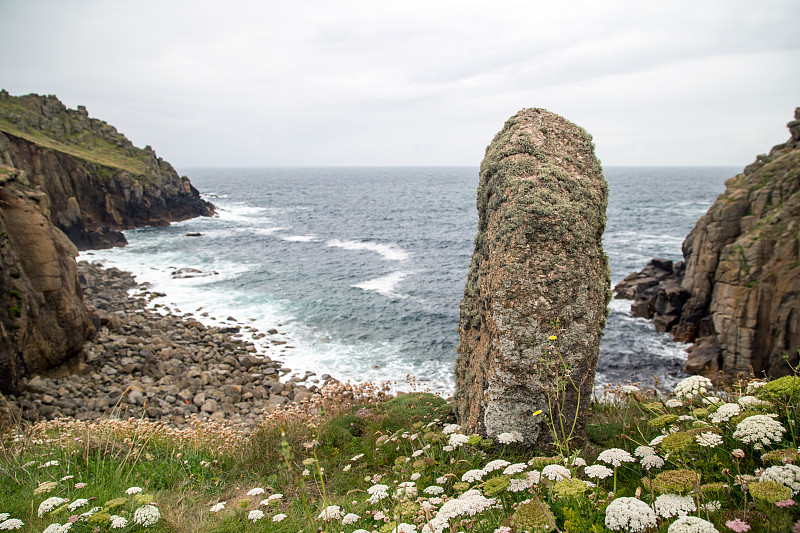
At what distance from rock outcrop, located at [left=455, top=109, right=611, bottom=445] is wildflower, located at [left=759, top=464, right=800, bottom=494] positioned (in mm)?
Result: 2307

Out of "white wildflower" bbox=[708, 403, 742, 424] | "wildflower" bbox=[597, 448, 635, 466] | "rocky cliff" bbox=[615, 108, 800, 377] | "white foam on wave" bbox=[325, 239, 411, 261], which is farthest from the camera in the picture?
"white foam on wave" bbox=[325, 239, 411, 261]

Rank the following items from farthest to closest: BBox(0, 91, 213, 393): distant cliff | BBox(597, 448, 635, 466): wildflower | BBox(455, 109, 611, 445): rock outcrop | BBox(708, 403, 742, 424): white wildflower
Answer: BBox(0, 91, 213, 393): distant cliff
BBox(455, 109, 611, 445): rock outcrop
BBox(708, 403, 742, 424): white wildflower
BBox(597, 448, 635, 466): wildflower

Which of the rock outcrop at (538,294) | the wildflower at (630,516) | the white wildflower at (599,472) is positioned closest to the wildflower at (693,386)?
the rock outcrop at (538,294)

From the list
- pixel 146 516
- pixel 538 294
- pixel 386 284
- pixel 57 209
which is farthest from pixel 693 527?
pixel 57 209

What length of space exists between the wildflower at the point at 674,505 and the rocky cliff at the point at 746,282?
16.1 metres

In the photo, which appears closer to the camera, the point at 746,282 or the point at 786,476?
the point at 786,476

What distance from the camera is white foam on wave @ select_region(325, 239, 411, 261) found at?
149 ft

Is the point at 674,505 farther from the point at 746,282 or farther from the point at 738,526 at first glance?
the point at 746,282

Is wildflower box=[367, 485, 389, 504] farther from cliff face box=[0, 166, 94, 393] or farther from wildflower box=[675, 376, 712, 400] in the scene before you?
cliff face box=[0, 166, 94, 393]

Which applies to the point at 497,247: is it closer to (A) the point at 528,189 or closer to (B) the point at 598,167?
(A) the point at 528,189

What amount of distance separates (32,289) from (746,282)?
29.0 meters

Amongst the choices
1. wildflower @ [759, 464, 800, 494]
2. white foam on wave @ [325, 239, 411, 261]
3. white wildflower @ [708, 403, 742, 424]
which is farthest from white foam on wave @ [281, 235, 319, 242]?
wildflower @ [759, 464, 800, 494]

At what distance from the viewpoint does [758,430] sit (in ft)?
10.7

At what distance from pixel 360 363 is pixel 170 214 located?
163ft
